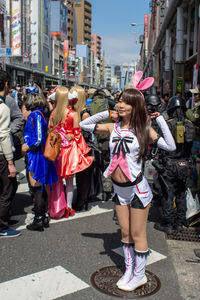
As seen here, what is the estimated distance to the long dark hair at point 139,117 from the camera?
301 centimetres

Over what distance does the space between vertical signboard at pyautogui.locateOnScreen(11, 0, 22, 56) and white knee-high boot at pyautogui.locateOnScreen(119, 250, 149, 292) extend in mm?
59484

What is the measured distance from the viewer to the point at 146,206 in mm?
3070

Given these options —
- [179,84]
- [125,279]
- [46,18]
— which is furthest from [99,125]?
[46,18]

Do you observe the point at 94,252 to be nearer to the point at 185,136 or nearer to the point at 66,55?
the point at 185,136

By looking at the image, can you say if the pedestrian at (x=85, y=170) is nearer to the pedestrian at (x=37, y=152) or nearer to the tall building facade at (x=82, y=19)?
the pedestrian at (x=37, y=152)

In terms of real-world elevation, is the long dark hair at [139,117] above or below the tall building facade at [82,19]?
below

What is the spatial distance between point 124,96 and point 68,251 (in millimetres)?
2040

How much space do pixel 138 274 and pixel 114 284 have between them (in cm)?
32

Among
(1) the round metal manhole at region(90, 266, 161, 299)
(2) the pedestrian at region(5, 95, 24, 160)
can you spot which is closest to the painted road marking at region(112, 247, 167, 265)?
(1) the round metal manhole at region(90, 266, 161, 299)

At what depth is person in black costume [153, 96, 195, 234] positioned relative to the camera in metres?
4.47

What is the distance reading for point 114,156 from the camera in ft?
10.2

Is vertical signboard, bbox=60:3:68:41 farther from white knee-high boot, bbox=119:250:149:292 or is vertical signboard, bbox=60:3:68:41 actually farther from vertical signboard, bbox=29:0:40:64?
white knee-high boot, bbox=119:250:149:292

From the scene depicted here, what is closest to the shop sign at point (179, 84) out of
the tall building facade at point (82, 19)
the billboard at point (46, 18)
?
the billboard at point (46, 18)

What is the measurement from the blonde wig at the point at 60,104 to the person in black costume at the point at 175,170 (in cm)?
149
